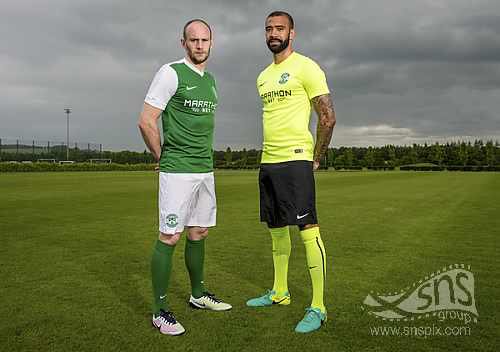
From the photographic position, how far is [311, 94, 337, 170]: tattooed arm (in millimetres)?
4387

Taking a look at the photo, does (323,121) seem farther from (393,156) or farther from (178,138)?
(393,156)

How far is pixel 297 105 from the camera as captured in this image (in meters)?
4.48

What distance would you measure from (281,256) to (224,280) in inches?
46.2

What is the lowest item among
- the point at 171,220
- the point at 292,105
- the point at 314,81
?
the point at 171,220

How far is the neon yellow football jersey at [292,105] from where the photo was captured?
440 centimetres

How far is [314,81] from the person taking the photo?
14.3 feet

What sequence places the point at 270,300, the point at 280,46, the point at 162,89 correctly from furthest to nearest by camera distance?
the point at 270,300 → the point at 280,46 → the point at 162,89

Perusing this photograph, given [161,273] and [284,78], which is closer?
[161,273]

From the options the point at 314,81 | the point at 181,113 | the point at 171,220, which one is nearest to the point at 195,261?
the point at 171,220

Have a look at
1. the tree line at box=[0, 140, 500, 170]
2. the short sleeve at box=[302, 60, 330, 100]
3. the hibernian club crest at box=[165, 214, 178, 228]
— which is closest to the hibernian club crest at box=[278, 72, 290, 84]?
the short sleeve at box=[302, 60, 330, 100]

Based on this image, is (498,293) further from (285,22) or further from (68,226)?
(68,226)

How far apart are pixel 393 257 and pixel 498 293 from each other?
6.91 feet

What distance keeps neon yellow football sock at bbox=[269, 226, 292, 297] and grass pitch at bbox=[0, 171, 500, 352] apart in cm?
23

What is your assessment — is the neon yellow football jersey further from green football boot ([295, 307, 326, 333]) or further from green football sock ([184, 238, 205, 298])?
green football boot ([295, 307, 326, 333])
